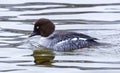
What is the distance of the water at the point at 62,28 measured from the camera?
1445cm

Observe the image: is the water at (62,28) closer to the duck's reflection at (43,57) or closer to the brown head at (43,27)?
the duck's reflection at (43,57)

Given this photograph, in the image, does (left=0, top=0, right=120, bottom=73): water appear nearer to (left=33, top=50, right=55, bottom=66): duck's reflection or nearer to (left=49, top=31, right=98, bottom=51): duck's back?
(left=33, top=50, right=55, bottom=66): duck's reflection

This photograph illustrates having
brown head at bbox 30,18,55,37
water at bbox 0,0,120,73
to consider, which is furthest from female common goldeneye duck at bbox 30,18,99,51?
water at bbox 0,0,120,73

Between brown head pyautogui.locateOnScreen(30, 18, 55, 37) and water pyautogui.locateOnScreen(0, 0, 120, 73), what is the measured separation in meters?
0.53

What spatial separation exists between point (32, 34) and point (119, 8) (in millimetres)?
4969

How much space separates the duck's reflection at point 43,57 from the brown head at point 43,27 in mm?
840

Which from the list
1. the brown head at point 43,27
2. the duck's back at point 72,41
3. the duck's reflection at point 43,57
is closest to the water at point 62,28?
the duck's reflection at point 43,57

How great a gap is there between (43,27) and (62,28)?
166 centimetres

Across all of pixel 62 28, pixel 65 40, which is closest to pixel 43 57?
pixel 65 40

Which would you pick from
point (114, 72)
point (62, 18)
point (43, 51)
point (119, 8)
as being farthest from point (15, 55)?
point (119, 8)

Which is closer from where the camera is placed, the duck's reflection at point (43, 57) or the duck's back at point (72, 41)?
the duck's reflection at point (43, 57)

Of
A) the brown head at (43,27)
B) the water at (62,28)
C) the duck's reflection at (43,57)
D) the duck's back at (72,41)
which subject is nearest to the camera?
the water at (62,28)

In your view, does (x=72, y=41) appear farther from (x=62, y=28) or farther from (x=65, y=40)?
(x=62, y=28)

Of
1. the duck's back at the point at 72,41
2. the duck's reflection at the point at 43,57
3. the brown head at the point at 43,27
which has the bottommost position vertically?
the duck's reflection at the point at 43,57
